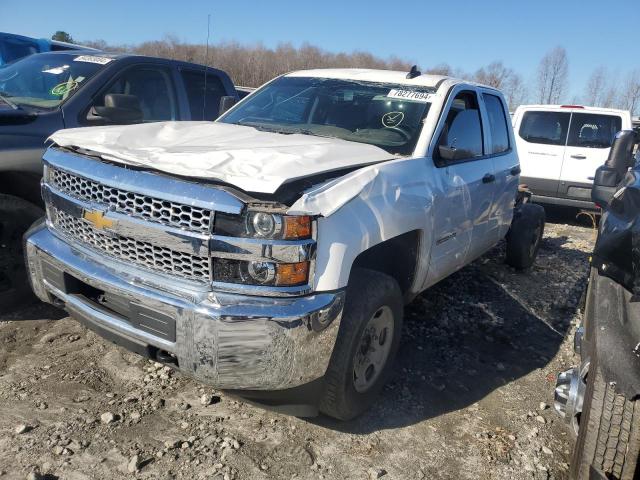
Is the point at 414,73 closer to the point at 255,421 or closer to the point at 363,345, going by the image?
the point at 363,345

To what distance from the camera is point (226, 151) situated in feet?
8.34

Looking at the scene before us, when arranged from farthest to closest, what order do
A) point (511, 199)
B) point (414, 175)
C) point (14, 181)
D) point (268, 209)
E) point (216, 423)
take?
point (511, 199)
point (14, 181)
point (414, 175)
point (216, 423)
point (268, 209)

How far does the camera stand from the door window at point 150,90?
4707mm

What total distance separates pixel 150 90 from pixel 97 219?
2.81m

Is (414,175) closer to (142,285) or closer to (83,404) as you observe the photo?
(142,285)

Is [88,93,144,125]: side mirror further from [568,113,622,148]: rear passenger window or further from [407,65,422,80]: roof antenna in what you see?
[568,113,622,148]: rear passenger window

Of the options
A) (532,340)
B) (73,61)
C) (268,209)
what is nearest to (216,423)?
(268,209)

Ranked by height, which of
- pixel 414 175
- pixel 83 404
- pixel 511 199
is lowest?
pixel 83 404

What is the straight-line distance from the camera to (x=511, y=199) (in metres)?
5.11

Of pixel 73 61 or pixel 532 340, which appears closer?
pixel 532 340

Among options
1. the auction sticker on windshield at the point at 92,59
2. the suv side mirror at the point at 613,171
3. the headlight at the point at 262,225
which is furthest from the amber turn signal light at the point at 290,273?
the auction sticker on windshield at the point at 92,59

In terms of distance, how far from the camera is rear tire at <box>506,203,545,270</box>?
5.71 m

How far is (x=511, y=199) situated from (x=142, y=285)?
3.88 metres

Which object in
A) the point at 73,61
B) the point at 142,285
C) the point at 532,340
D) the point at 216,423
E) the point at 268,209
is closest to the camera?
the point at 268,209
